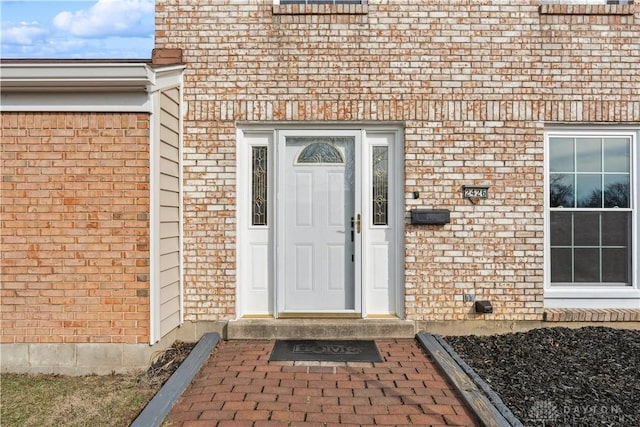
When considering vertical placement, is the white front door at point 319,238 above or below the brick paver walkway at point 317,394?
above

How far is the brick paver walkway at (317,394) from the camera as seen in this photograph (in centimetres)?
339

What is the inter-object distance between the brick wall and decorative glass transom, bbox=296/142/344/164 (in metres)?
1.85

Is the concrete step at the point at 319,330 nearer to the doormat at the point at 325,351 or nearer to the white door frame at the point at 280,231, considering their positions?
the doormat at the point at 325,351

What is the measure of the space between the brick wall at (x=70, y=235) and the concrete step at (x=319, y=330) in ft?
3.82

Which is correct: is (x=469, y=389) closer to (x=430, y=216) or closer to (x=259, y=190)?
(x=430, y=216)

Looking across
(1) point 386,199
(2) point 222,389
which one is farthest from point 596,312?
(2) point 222,389

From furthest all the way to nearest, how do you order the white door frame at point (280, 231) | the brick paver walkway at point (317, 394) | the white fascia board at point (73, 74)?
the white door frame at point (280, 231) → the white fascia board at point (73, 74) → the brick paver walkway at point (317, 394)

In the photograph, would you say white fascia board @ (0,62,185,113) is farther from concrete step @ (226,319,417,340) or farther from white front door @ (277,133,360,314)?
concrete step @ (226,319,417,340)

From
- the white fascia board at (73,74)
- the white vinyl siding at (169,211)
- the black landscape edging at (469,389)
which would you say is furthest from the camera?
the white vinyl siding at (169,211)

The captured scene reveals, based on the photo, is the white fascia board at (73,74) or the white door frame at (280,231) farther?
the white door frame at (280,231)

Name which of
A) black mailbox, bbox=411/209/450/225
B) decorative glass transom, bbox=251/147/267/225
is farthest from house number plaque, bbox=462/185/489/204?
decorative glass transom, bbox=251/147/267/225

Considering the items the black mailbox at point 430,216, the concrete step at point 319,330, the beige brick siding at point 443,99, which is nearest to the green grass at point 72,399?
the concrete step at point 319,330

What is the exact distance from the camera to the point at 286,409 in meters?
3.53

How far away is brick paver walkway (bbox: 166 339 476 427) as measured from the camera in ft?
11.1
